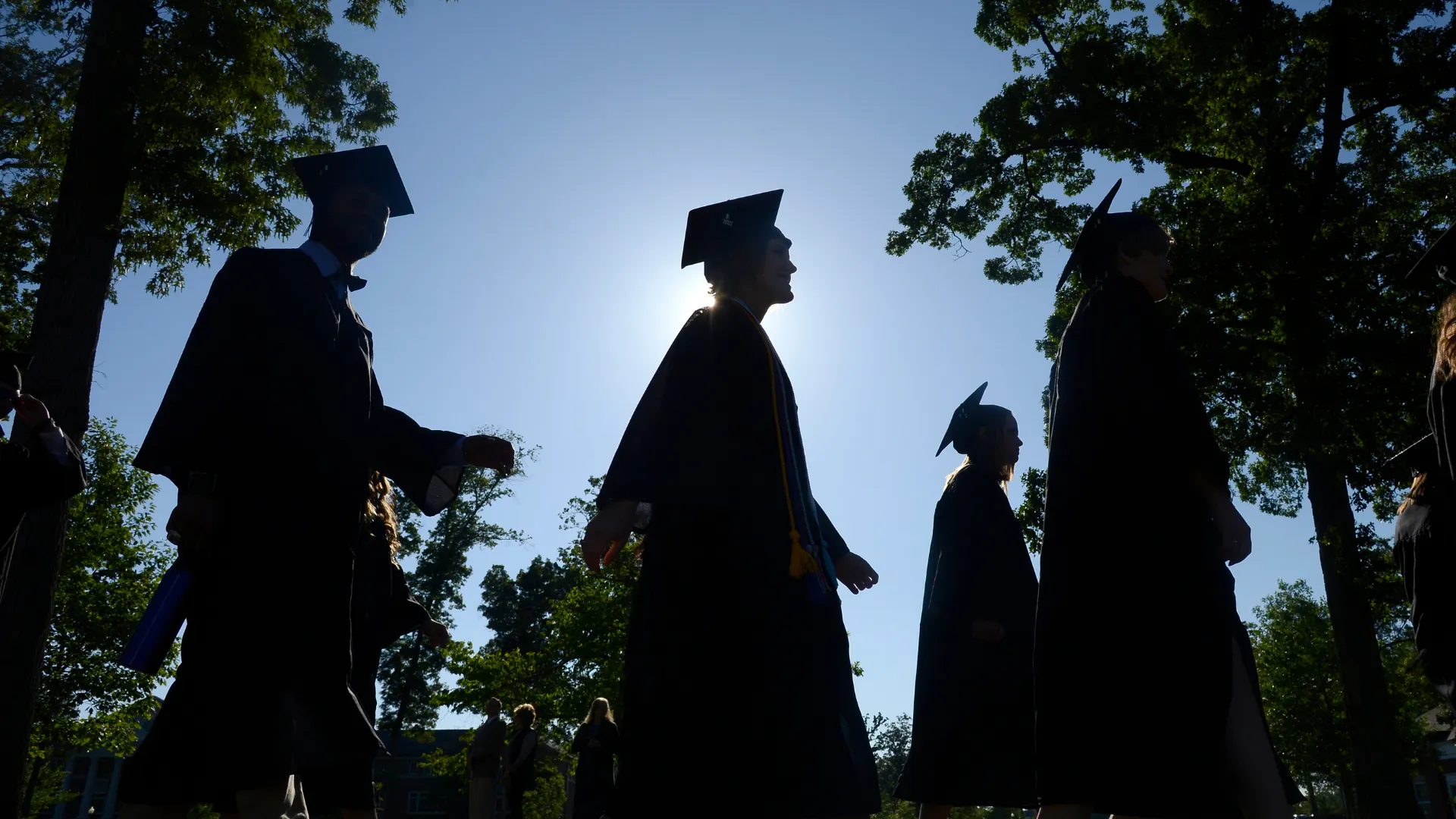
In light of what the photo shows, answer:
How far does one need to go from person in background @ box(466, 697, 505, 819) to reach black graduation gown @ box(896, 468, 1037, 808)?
A: 9.47 m

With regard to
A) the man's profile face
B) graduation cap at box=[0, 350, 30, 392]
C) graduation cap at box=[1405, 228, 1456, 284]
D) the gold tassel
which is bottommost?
the gold tassel

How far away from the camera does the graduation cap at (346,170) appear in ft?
11.7

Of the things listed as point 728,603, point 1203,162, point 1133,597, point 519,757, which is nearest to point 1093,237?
point 1133,597

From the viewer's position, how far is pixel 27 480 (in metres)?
3.68

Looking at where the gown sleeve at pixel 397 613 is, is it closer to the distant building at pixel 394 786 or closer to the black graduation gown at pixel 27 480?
the black graduation gown at pixel 27 480

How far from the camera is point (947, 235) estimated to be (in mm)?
16984

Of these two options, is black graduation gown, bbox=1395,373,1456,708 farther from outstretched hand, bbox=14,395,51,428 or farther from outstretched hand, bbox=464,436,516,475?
outstretched hand, bbox=14,395,51,428

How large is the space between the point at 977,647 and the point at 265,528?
3495 mm

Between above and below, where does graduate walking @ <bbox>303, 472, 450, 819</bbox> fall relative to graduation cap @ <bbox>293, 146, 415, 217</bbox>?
below

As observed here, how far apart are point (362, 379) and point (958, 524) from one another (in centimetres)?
321

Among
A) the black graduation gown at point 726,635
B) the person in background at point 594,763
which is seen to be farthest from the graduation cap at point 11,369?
the person in background at point 594,763

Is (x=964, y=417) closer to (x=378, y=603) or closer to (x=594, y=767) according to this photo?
(x=378, y=603)

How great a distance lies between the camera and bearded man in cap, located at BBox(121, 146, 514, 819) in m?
2.54

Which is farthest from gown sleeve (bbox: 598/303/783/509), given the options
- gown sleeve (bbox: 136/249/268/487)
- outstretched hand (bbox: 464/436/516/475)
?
gown sleeve (bbox: 136/249/268/487)
